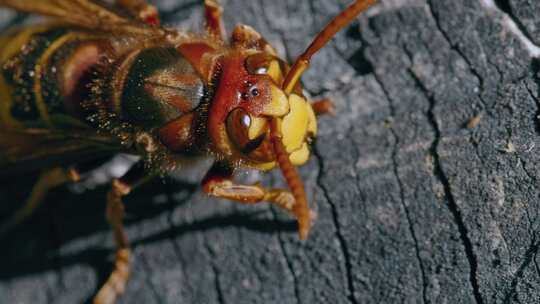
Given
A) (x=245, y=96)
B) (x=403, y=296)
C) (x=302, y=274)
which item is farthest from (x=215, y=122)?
(x=403, y=296)

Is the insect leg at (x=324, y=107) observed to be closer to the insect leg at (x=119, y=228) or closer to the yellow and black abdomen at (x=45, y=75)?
the insect leg at (x=119, y=228)

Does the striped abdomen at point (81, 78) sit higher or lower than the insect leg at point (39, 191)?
higher

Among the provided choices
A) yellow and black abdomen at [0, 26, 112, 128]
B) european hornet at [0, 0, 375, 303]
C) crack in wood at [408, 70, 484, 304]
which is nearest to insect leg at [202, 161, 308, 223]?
european hornet at [0, 0, 375, 303]

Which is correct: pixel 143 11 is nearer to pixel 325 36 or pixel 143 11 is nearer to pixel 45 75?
pixel 45 75

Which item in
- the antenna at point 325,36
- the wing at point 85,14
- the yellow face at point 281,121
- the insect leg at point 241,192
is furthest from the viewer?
the wing at point 85,14

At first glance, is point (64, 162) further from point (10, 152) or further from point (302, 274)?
point (302, 274)

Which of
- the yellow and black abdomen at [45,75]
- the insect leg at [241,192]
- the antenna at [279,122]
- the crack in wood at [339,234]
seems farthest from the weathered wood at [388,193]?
the yellow and black abdomen at [45,75]
